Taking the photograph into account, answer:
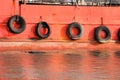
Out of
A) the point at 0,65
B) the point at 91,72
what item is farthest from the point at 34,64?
the point at 91,72

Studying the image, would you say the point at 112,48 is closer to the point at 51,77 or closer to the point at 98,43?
the point at 98,43

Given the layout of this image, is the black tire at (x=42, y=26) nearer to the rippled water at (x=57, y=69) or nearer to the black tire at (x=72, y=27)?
the black tire at (x=72, y=27)

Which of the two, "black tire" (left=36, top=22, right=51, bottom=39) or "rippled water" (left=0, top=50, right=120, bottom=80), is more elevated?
"black tire" (left=36, top=22, right=51, bottom=39)

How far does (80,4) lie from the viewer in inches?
700

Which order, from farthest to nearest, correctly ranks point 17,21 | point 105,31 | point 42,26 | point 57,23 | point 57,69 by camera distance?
point 105,31 → point 57,23 → point 42,26 → point 17,21 → point 57,69

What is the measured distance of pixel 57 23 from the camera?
1708 cm

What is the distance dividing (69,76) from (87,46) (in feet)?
24.8

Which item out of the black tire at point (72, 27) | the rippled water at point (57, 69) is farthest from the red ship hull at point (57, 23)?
the rippled water at point (57, 69)

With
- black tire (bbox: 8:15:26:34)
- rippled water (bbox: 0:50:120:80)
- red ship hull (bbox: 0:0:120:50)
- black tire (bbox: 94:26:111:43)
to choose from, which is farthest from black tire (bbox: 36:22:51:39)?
rippled water (bbox: 0:50:120:80)

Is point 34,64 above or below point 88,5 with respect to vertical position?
below

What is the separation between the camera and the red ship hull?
1658cm

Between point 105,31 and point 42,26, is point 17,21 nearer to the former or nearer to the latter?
point 42,26

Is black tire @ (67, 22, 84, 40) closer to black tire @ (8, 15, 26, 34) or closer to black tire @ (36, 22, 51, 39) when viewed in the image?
black tire @ (36, 22, 51, 39)

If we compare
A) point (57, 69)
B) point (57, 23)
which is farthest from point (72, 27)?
point (57, 69)
